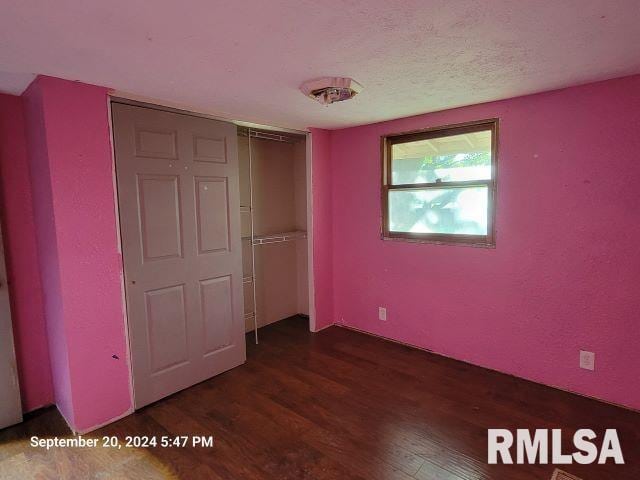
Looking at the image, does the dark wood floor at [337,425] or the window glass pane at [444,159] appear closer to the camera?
the dark wood floor at [337,425]

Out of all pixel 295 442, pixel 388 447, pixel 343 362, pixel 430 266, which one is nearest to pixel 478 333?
pixel 430 266

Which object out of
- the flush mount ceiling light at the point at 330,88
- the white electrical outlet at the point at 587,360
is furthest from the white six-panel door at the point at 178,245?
the white electrical outlet at the point at 587,360

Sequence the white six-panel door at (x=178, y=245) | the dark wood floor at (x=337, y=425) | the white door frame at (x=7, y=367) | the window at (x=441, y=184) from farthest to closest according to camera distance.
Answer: the window at (x=441, y=184), the white six-panel door at (x=178, y=245), the white door frame at (x=7, y=367), the dark wood floor at (x=337, y=425)

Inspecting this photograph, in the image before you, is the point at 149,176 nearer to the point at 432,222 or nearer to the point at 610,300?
the point at 432,222

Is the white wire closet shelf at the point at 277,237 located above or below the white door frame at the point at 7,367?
above

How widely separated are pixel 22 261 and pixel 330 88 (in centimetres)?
222

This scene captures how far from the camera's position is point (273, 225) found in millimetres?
3795

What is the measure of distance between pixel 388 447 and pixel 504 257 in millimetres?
1581

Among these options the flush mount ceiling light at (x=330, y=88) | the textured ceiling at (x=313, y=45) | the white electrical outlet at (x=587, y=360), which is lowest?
the white electrical outlet at (x=587, y=360)

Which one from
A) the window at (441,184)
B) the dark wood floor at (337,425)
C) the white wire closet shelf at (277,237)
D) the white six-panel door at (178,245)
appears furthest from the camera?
the white wire closet shelf at (277,237)

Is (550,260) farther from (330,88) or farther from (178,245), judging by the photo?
(178,245)

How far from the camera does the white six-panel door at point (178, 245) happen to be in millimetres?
2229

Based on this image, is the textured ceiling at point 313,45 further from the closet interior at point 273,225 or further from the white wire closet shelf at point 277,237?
the white wire closet shelf at point 277,237

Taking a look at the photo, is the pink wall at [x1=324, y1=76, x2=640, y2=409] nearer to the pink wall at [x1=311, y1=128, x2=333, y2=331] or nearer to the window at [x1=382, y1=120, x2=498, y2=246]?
the window at [x1=382, y1=120, x2=498, y2=246]
